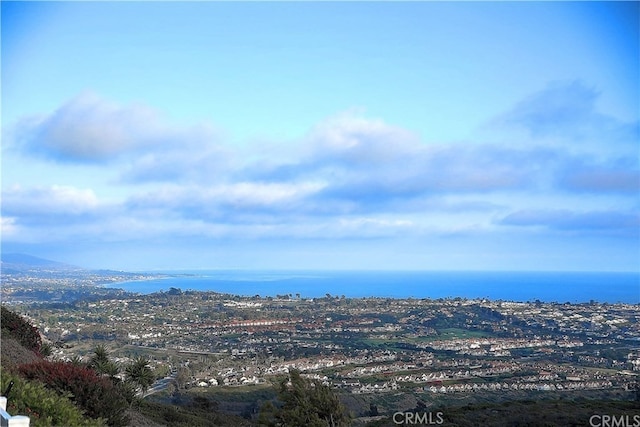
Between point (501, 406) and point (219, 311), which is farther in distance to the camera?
point (219, 311)

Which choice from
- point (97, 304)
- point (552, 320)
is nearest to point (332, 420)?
point (552, 320)

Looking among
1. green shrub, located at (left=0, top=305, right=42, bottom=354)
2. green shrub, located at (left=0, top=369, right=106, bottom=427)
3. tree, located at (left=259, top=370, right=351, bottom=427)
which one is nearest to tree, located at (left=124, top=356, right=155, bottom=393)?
green shrub, located at (left=0, top=305, right=42, bottom=354)

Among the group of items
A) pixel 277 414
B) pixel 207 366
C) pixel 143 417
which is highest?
pixel 277 414

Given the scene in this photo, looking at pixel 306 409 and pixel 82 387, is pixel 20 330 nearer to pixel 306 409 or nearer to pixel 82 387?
pixel 82 387

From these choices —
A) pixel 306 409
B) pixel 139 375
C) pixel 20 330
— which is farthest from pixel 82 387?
pixel 20 330

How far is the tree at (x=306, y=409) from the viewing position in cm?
1009

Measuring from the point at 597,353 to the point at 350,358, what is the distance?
20.3m

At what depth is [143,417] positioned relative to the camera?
16.3 meters

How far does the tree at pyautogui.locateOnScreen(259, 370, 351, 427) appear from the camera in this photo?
10086mm

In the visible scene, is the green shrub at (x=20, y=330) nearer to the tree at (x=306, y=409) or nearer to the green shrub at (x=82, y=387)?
the green shrub at (x=82, y=387)

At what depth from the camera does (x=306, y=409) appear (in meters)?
10.2

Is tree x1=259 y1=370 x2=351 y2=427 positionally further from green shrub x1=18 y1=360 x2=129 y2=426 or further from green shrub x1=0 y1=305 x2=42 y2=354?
green shrub x1=0 y1=305 x2=42 y2=354

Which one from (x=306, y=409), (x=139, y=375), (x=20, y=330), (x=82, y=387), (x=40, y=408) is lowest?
(x=139, y=375)

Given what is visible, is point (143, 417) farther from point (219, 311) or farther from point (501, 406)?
point (219, 311)
